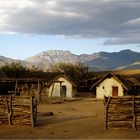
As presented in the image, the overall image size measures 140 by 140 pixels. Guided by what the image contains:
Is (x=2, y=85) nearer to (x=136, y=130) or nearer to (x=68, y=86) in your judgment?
(x=68, y=86)

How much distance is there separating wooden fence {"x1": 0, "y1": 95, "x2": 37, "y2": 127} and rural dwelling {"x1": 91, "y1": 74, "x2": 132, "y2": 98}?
95.9 ft

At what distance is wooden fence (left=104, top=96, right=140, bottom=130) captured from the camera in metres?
23.2

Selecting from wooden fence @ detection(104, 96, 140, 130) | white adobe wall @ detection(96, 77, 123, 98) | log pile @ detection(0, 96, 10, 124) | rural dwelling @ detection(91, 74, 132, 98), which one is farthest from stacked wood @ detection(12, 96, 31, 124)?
white adobe wall @ detection(96, 77, 123, 98)

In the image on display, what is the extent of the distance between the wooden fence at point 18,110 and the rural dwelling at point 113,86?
2924cm

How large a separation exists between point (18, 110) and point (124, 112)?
613 cm

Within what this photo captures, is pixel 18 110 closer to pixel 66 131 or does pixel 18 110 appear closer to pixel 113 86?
pixel 66 131

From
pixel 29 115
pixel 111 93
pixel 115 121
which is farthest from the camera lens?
pixel 111 93

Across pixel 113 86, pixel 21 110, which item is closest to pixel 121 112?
pixel 21 110

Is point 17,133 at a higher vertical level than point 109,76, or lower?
lower

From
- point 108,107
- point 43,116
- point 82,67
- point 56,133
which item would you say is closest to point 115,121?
point 108,107

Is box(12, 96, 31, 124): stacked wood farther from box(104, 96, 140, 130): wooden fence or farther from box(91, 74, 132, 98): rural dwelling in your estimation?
box(91, 74, 132, 98): rural dwelling

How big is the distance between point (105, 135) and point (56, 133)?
8.43ft

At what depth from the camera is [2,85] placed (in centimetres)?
5775

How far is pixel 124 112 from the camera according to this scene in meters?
23.3
